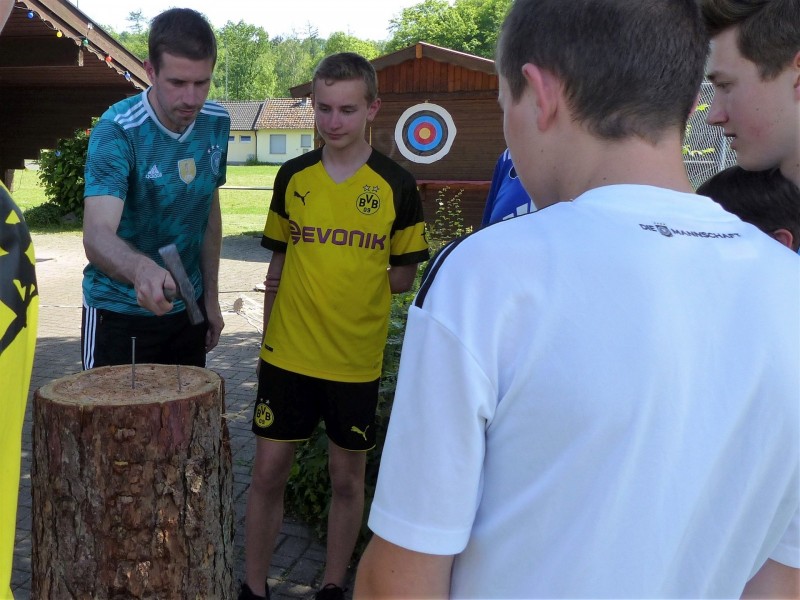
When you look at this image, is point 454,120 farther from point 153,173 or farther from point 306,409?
point 306,409

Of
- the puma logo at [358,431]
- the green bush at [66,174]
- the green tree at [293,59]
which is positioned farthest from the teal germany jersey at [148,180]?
the green tree at [293,59]

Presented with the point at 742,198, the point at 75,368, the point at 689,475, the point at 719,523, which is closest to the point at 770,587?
the point at 719,523

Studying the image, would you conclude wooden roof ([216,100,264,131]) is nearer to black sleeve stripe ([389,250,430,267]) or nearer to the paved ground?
the paved ground

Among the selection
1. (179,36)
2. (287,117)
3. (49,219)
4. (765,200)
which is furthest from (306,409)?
(287,117)

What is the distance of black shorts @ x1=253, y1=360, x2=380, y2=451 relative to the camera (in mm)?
2977

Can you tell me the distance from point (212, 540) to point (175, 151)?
1539mm

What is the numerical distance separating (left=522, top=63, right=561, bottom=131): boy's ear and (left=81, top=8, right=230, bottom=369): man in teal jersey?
6.85 ft

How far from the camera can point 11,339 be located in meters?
1.02

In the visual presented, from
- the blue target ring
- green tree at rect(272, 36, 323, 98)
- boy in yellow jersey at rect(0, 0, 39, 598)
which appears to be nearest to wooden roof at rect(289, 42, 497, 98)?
the blue target ring

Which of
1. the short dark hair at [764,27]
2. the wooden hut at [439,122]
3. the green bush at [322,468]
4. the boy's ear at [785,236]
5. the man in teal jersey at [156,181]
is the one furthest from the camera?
the wooden hut at [439,122]

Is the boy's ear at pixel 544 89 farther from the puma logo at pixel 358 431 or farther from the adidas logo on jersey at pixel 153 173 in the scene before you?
the adidas logo on jersey at pixel 153 173

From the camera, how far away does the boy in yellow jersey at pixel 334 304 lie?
296cm

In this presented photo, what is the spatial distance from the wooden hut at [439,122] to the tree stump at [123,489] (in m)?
9.59

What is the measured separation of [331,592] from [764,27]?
2568 millimetres
